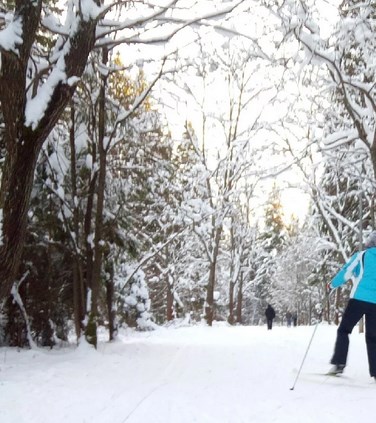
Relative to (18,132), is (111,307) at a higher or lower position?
lower

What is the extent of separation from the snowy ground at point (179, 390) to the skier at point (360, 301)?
29 cm

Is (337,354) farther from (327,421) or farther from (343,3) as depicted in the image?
(343,3)

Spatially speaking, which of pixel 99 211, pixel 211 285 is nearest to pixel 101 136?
pixel 99 211

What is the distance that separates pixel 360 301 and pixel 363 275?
12.0 inches

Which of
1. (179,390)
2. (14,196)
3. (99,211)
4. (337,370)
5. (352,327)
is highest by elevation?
(99,211)

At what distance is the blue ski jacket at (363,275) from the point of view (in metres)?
5.94

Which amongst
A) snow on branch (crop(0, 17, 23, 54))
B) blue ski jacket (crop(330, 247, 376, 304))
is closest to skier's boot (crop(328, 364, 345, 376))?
blue ski jacket (crop(330, 247, 376, 304))

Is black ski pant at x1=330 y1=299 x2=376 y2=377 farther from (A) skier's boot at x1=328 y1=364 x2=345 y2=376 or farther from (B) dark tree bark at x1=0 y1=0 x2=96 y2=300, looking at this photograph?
A: (B) dark tree bark at x1=0 y1=0 x2=96 y2=300

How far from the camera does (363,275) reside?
600 centimetres

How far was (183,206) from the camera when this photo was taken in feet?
56.7

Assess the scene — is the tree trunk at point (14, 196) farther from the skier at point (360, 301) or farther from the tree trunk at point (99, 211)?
the tree trunk at point (99, 211)

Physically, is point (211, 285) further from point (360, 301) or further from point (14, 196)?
point (14, 196)

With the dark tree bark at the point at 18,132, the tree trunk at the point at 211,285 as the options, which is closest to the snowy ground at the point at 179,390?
the dark tree bark at the point at 18,132

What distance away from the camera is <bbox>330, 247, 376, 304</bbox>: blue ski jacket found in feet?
19.5
